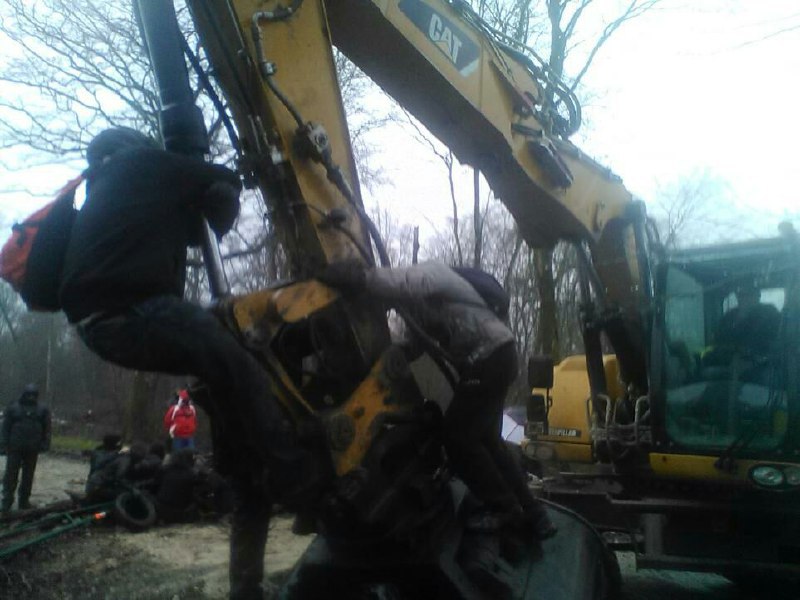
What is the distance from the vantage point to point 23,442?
1066cm

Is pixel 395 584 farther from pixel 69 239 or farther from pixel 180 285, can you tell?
pixel 69 239

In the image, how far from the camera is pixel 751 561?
504cm

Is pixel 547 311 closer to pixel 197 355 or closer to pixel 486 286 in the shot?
pixel 486 286

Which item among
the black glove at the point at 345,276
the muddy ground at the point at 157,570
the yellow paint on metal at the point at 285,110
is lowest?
the muddy ground at the point at 157,570

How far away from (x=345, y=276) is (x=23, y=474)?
28.9 feet

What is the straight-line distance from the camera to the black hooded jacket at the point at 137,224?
3.18m

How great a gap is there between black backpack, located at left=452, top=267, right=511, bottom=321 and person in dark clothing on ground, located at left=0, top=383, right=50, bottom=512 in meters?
8.44

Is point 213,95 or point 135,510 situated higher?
point 213,95

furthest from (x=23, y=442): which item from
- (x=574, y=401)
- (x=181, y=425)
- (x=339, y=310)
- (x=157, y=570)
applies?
(x=339, y=310)

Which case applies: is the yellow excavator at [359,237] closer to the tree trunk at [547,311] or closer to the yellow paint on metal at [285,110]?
the yellow paint on metal at [285,110]

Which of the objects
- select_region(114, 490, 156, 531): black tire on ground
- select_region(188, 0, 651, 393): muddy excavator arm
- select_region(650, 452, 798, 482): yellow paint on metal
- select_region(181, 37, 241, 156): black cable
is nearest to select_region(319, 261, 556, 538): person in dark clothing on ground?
select_region(188, 0, 651, 393): muddy excavator arm

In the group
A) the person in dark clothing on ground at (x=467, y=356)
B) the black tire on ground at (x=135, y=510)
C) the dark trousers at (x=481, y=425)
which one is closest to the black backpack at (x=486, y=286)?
the person in dark clothing on ground at (x=467, y=356)

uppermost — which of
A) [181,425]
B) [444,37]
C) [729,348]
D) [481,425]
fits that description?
[444,37]

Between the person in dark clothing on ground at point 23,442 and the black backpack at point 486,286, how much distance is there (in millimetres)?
8440
